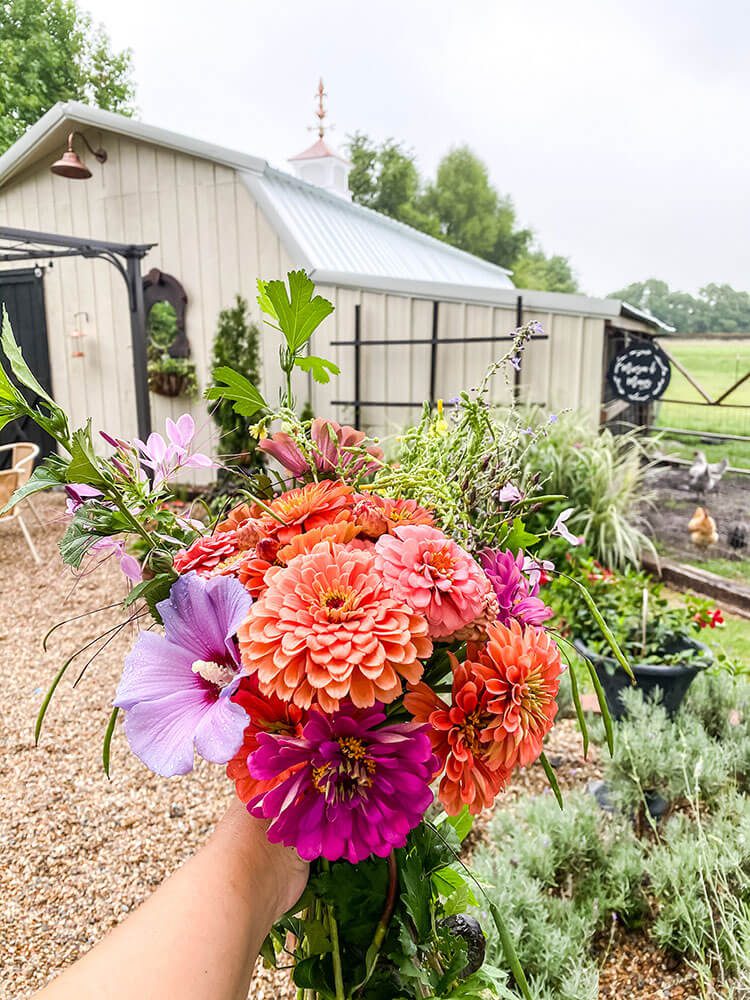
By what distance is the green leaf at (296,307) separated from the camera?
1.89 ft

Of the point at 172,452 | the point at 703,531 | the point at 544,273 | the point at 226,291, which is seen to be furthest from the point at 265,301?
the point at 544,273

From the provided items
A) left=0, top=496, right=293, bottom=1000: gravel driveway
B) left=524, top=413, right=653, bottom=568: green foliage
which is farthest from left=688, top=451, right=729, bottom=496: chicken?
left=0, top=496, right=293, bottom=1000: gravel driveway

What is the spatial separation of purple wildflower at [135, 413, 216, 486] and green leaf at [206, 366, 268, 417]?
0.04m

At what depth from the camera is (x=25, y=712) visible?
282 centimetres

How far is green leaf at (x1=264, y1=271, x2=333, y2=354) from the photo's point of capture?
576 mm

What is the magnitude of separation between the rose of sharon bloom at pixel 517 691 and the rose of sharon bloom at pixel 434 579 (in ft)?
0.12

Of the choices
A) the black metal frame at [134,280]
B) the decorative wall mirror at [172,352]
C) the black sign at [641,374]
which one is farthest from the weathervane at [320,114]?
the black sign at [641,374]

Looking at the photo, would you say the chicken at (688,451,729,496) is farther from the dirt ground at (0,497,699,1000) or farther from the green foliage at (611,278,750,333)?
the green foliage at (611,278,750,333)

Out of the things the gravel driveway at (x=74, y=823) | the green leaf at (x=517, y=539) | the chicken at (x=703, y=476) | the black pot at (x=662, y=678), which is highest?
the green leaf at (x=517, y=539)

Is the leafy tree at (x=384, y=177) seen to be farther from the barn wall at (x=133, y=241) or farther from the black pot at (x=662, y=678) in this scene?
the black pot at (x=662, y=678)

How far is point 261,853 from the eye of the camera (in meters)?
0.59

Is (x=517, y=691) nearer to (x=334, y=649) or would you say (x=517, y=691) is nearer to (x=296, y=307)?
(x=334, y=649)

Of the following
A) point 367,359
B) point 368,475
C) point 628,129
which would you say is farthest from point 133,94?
A: point 628,129

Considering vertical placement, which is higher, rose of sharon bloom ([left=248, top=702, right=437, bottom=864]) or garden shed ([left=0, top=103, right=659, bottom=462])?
garden shed ([left=0, top=103, right=659, bottom=462])
